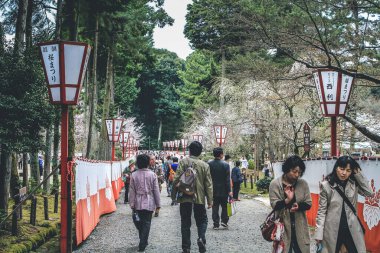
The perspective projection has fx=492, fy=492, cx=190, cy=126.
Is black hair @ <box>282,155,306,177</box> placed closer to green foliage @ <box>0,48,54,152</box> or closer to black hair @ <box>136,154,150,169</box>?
black hair @ <box>136,154,150,169</box>

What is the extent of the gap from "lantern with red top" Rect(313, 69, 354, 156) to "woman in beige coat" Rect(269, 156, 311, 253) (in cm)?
530

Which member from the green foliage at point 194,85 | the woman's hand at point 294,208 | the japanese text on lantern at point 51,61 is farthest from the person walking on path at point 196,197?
the green foliage at point 194,85

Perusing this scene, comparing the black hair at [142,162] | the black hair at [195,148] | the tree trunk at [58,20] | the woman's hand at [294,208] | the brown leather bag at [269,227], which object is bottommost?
the brown leather bag at [269,227]

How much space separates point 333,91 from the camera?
10344mm

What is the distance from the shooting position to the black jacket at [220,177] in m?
11.0

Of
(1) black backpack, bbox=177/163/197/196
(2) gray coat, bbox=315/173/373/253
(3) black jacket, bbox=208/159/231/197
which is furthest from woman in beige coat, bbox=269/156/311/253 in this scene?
(3) black jacket, bbox=208/159/231/197

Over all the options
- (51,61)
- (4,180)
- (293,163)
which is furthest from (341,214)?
(4,180)

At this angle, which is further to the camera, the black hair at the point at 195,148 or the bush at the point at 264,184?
the bush at the point at 264,184

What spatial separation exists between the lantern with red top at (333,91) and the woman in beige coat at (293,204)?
209 inches

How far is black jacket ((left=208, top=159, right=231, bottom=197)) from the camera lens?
11.0m

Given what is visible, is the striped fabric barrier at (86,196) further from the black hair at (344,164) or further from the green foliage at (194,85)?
the green foliage at (194,85)

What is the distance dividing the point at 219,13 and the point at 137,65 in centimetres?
1697

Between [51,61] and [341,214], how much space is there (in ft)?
15.8

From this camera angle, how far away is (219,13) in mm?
12602
